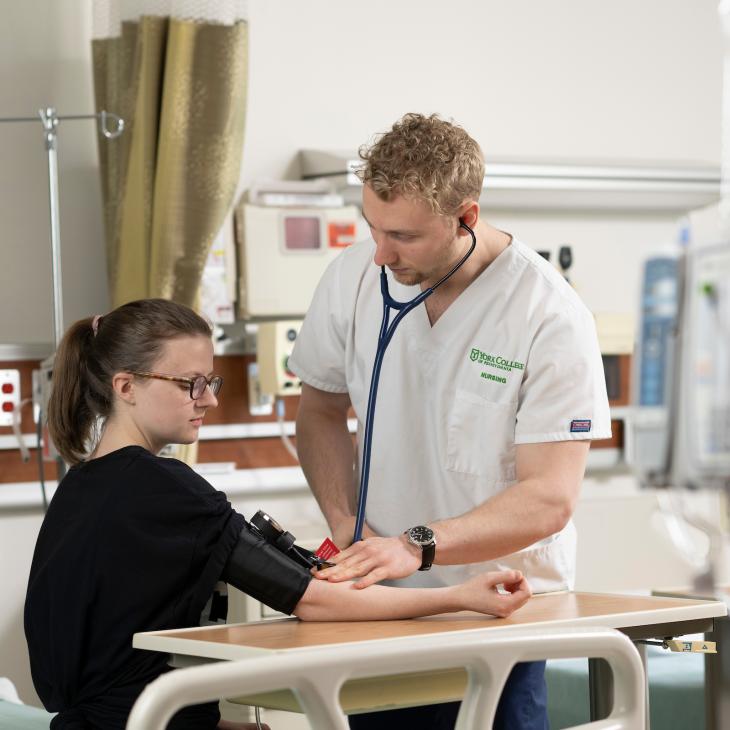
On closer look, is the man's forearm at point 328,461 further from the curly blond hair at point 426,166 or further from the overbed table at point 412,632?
the curly blond hair at point 426,166

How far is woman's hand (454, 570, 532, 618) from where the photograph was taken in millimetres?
1748

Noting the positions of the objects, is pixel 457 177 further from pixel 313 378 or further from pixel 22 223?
pixel 22 223

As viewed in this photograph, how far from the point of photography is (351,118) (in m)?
4.14

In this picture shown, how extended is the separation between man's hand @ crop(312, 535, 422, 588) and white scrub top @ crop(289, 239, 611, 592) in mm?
229

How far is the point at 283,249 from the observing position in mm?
3881

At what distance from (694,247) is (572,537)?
4.78ft

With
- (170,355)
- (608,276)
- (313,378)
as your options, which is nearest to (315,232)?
(608,276)

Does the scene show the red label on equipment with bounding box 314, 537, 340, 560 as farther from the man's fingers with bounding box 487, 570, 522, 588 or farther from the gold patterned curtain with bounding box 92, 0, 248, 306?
the gold patterned curtain with bounding box 92, 0, 248, 306

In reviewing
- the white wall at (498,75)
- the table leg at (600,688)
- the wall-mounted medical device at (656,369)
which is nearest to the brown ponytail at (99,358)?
the table leg at (600,688)

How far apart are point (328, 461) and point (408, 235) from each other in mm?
537

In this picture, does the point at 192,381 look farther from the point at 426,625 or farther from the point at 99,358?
the point at 426,625

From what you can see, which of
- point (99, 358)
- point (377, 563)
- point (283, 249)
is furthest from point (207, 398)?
point (283, 249)

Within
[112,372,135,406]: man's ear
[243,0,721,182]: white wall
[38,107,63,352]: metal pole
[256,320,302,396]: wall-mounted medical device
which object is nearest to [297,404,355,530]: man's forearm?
[112,372,135,406]: man's ear

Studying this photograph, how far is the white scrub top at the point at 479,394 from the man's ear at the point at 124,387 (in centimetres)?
46
